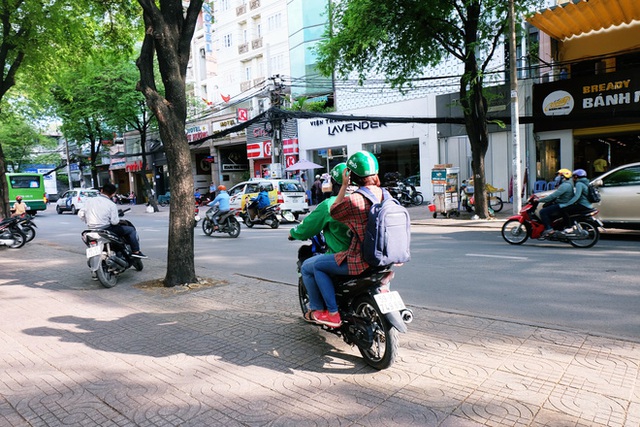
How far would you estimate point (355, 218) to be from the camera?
370 cm

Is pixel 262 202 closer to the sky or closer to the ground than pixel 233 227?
closer to the sky

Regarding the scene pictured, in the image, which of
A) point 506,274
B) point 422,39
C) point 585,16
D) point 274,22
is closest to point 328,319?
point 506,274

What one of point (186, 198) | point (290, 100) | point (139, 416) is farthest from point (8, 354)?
point (290, 100)

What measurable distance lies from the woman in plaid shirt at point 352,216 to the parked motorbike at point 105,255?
4987 mm

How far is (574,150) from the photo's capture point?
1770 centimetres

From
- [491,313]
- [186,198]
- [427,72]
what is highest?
[427,72]

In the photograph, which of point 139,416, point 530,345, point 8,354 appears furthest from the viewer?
point 8,354

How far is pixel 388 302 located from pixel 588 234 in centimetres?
730

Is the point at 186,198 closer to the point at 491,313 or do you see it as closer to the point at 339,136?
the point at 491,313

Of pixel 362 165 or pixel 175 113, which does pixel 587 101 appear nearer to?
pixel 175 113

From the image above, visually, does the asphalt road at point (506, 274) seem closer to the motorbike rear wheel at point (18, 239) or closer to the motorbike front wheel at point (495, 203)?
the motorbike rear wheel at point (18, 239)

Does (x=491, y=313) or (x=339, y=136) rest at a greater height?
(x=339, y=136)

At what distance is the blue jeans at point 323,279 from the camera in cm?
397

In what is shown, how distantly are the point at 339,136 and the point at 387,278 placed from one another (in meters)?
21.8
